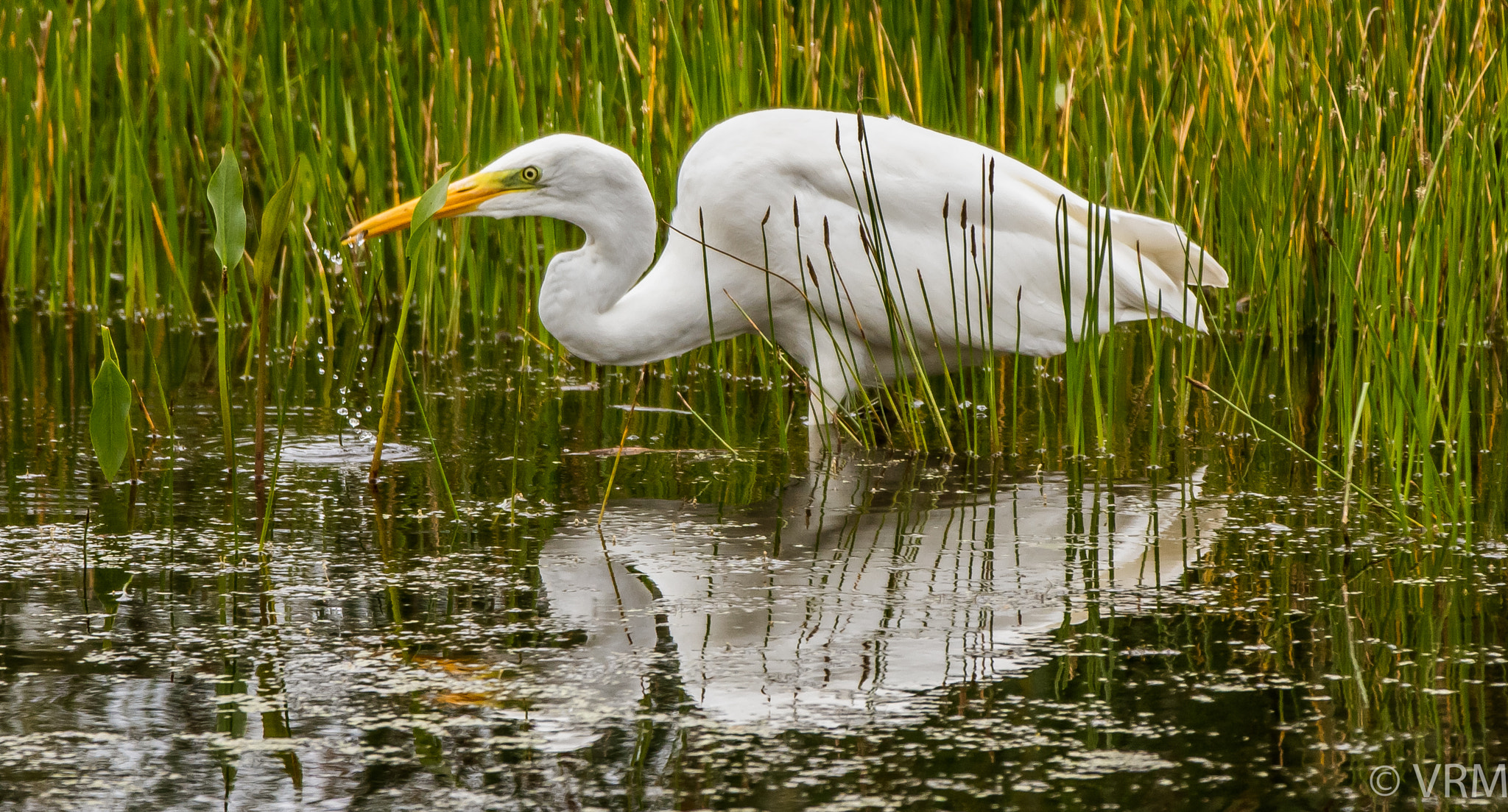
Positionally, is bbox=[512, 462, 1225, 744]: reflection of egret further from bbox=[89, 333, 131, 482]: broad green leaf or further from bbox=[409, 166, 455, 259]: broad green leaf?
bbox=[89, 333, 131, 482]: broad green leaf

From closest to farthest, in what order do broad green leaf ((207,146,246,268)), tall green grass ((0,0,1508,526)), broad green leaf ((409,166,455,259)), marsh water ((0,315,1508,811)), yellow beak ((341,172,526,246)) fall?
marsh water ((0,315,1508,811)), broad green leaf ((207,146,246,268)), broad green leaf ((409,166,455,259)), yellow beak ((341,172,526,246)), tall green grass ((0,0,1508,526))

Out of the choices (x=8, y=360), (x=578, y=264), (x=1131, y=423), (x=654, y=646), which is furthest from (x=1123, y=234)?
(x=8, y=360)

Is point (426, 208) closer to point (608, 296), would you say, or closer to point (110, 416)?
point (110, 416)

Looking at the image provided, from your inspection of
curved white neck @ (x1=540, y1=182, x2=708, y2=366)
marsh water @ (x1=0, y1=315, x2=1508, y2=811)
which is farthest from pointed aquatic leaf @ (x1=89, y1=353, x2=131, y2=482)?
curved white neck @ (x1=540, y1=182, x2=708, y2=366)

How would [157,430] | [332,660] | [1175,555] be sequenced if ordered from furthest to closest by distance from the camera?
[157,430] < [1175,555] < [332,660]

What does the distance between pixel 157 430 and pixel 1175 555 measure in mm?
2421

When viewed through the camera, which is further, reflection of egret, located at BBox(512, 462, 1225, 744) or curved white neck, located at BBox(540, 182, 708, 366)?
curved white neck, located at BBox(540, 182, 708, 366)

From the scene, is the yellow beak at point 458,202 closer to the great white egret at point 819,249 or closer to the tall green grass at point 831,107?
the great white egret at point 819,249

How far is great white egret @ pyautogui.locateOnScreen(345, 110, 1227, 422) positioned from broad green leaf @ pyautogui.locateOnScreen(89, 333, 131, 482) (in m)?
0.97

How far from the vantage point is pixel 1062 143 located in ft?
17.2

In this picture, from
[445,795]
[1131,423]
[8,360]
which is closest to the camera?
[445,795]

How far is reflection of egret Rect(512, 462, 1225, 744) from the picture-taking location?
7.93 feet

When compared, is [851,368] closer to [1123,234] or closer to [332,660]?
[1123,234]

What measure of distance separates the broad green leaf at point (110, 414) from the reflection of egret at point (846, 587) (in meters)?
0.83
